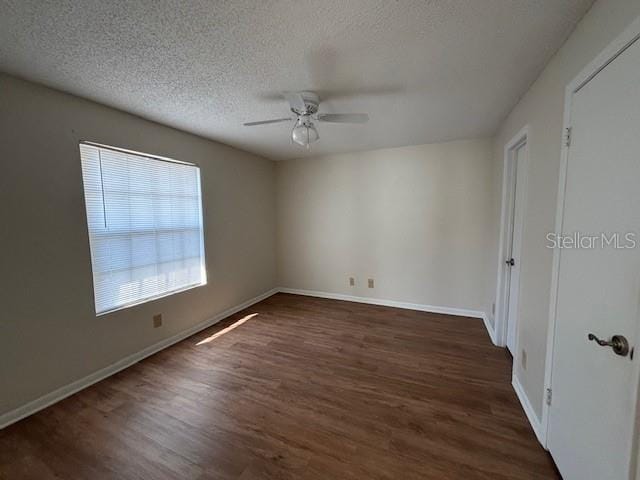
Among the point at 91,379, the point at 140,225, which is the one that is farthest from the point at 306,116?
the point at 91,379

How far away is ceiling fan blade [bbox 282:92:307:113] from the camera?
1.92 m

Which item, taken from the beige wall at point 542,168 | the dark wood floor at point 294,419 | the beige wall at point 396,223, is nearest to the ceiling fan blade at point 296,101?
the beige wall at point 542,168

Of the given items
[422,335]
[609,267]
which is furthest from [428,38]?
[422,335]

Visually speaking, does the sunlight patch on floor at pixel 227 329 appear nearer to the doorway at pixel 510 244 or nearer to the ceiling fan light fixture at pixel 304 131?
the ceiling fan light fixture at pixel 304 131

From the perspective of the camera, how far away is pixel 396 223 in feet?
12.5

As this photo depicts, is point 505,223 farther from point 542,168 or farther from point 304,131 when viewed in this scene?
point 304,131

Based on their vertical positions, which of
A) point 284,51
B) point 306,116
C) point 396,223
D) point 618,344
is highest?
point 284,51

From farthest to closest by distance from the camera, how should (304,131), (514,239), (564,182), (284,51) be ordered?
1. (514,239)
2. (304,131)
3. (284,51)
4. (564,182)

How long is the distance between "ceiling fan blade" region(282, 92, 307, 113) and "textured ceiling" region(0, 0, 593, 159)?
0.06 metres

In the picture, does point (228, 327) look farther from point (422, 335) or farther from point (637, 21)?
point (637, 21)

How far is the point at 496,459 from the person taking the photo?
4.79ft

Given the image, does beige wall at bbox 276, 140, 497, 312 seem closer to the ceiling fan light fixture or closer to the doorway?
the doorway

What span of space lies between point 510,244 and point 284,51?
2615 millimetres

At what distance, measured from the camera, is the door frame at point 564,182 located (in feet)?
2.89
